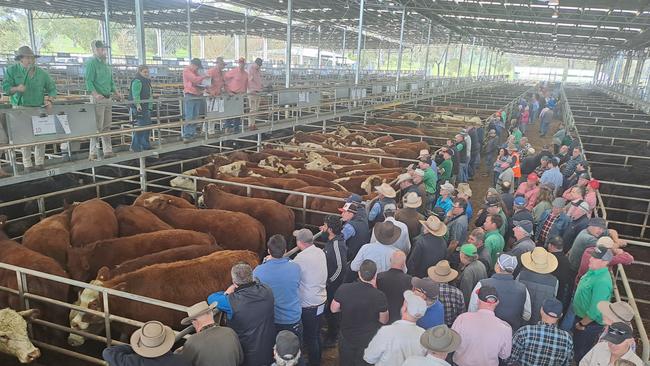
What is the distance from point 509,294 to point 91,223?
18.4ft

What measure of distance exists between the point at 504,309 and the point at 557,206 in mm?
3243

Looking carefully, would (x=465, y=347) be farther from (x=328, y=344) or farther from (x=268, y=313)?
(x=328, y=344)

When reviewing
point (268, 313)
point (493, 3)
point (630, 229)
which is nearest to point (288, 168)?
point (268, 313)

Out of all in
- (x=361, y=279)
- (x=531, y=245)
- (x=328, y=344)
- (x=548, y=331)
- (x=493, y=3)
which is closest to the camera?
(x=548, y=331)

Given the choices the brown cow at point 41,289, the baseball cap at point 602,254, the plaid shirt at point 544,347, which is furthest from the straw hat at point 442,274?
the brown cow at point 41,289

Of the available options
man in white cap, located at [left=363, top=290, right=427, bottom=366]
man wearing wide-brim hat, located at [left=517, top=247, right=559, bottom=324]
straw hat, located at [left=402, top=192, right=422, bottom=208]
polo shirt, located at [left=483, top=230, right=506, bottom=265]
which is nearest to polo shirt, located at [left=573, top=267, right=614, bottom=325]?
man wearing wide-brim hat, located at [left=517, top=247, right=559, bottom=324]

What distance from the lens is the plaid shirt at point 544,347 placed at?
3812 millimetres

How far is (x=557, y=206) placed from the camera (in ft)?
22.9

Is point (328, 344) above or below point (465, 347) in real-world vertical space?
below

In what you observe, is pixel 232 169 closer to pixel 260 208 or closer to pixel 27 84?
pixel 260 208

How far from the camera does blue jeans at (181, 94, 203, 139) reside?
10664 millimetres

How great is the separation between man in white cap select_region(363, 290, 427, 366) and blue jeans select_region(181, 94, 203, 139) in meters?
8.22

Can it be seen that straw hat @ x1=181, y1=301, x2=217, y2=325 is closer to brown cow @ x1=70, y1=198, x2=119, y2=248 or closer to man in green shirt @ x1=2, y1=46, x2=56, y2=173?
brown cow @ x1=70, y1=198, x2=119, y2=248

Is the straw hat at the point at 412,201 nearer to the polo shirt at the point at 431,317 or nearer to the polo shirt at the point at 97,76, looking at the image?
the polo shirt at the point at 431,317
